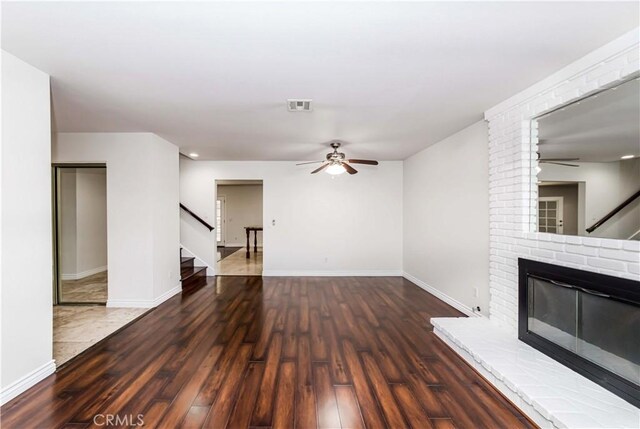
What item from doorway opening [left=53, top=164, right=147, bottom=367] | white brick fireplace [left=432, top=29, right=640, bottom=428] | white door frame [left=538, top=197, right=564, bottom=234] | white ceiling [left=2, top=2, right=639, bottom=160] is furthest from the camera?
doorway opening [left=53, top=164, right=147, bottom=367]

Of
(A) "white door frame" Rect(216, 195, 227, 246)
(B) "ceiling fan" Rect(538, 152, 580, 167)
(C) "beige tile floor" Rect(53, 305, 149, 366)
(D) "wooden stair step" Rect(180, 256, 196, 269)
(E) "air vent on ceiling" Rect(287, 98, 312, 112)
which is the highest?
(E) "air vent on ceiling" Rect(287, 98, 312, 112)

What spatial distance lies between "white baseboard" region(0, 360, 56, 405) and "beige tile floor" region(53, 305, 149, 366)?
0.64 ft

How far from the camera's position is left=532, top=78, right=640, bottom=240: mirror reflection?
1.87 m

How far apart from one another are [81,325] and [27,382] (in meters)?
1.34

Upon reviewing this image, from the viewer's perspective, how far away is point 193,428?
1738mm

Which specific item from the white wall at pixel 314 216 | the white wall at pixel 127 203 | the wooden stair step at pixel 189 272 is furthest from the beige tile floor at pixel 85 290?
the white wall at pixel 314 216

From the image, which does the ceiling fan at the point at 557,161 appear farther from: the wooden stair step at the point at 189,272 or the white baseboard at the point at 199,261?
the white baseboard at the point at 199,261

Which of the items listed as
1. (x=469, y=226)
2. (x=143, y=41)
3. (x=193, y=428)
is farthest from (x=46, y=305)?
(x=469, y=226)

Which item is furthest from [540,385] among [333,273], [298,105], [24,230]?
[333,273]

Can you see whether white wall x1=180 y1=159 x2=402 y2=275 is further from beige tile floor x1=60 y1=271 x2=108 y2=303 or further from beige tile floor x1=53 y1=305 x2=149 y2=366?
beige tile floor x1=53 y1=305 x2=149 y2=366

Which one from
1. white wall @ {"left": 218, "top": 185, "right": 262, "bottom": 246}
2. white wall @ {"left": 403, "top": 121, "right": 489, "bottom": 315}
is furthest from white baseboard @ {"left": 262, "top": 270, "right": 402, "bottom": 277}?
white wall @ {"left": 218, "top": 185, "right": 262, "bottom": 246}

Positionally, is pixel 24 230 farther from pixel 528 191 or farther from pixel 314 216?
pixel 314 216

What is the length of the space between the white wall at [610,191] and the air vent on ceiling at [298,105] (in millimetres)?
2364

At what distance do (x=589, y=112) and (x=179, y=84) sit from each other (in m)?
3.31
